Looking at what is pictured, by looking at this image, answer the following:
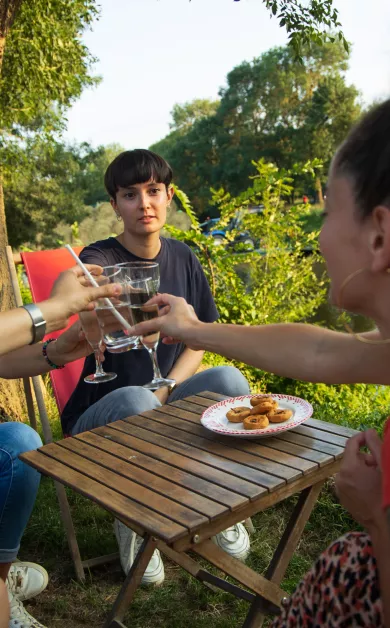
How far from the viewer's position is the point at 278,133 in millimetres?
42562

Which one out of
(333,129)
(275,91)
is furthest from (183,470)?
(275,91)

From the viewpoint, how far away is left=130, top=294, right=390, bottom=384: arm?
1625 millimetres

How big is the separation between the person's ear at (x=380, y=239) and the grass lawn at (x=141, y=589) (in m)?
1.69

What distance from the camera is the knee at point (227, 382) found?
2.71 m

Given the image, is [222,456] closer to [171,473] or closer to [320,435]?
[171,473]

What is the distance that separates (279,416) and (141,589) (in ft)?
3.60

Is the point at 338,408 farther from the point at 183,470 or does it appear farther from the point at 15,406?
the point at 183,470

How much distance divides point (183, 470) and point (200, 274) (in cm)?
165

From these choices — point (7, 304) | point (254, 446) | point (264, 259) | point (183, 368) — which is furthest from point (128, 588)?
point (264, 259)

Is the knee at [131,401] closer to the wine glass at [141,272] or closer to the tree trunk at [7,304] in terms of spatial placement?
the wine glass at [141,272]

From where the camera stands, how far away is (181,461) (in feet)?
6.03

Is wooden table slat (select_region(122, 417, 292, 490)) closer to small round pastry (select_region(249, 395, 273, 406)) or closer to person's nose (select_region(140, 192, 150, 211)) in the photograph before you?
small round pastry (select_region(249, 395, 273, 406))

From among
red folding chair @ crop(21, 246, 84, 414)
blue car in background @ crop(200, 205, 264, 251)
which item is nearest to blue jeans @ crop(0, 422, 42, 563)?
red folding chair @ crop(21, 246, 84, 414)

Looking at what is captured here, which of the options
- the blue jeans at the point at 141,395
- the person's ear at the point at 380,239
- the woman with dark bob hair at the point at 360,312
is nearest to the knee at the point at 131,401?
the blue jeans at the point at 141,395
